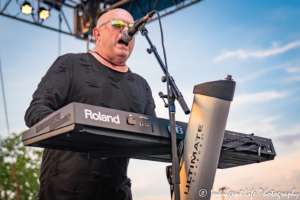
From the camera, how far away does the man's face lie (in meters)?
1.93

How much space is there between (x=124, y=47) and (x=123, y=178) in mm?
752

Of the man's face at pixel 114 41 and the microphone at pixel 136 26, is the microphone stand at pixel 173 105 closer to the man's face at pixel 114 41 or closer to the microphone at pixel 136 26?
the microphone at pixel 136 26

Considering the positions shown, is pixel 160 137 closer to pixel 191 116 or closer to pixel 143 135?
pixel 143 135

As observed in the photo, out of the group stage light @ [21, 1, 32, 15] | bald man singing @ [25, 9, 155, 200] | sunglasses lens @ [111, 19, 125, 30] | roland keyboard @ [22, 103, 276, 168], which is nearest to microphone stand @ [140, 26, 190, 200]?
roland keyboard @ [22, 103, 276, 168]

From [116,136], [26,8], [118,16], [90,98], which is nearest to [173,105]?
[116,136]

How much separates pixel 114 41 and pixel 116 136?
0.96 metres

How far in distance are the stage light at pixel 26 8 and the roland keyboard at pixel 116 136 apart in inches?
198

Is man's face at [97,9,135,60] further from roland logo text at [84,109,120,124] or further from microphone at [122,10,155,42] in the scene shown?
roland logo text at [84,109,120,124]

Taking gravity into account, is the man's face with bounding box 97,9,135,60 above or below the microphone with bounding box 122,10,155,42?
above

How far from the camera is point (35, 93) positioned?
1.59m

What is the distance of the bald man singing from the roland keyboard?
220 millimetres

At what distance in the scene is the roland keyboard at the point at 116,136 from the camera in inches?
41.3

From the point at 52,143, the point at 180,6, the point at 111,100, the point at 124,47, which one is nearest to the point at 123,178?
the point at 111,100

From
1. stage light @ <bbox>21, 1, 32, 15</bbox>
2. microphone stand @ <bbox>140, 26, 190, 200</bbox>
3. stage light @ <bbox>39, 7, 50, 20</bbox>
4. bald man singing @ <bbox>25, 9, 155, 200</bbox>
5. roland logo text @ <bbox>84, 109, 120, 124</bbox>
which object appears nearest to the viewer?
roland logo text @ <bbox>84, 109, 120, 124</bbox>
